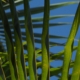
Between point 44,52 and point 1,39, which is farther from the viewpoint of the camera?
point 1,39

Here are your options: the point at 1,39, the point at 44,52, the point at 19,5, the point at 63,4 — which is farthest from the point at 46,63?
the point at 19,5

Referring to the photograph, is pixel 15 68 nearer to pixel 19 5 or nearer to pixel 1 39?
pixel 1 39

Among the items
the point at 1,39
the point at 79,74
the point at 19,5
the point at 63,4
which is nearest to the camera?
the point at 79,74

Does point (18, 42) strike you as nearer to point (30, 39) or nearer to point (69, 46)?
point (30, 39)

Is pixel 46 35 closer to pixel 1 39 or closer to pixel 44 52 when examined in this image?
pixel 44 52

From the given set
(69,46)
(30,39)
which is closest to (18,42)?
(30,39)

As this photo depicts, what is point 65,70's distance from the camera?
818mm

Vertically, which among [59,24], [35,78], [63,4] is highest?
[35,78]

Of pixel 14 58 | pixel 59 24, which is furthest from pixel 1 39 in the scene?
pixel 14 58

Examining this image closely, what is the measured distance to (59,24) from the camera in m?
1.82

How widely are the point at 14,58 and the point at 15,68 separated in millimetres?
27

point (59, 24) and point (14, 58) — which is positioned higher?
point (14, 58)

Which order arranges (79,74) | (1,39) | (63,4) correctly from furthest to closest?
1. (63,4)
2. (1,39)
3. (79,74)

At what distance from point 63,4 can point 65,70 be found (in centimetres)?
100
